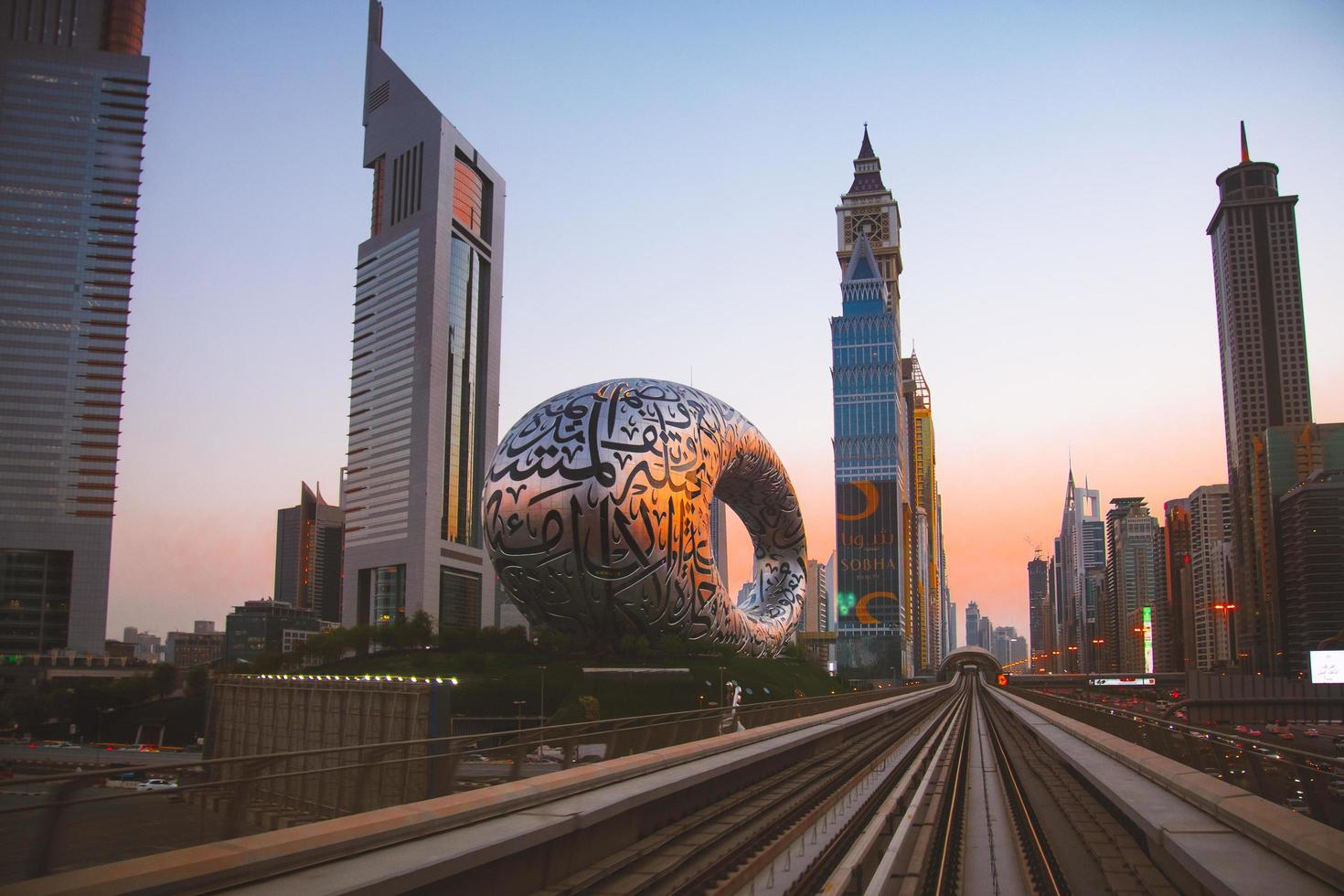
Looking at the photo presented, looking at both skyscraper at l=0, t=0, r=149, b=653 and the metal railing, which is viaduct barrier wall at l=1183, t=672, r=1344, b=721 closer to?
the metal railing

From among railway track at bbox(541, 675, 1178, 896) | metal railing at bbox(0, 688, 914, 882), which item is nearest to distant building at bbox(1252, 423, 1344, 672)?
railway track at bbox(541, 675, 1178, 896)

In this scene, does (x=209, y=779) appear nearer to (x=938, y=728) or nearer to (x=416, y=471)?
(x=938, y=728)

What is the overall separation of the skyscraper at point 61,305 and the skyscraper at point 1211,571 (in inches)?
5923

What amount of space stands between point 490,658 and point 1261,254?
617 ft

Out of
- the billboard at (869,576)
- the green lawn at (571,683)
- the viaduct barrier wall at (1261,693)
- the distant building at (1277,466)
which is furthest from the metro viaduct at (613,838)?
the distant building at (1277,466)

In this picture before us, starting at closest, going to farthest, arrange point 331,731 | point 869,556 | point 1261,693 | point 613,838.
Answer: point 613,838 < point 331,731 < point 1261,693 < point 869,556

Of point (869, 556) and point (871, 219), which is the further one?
point (871, 219)

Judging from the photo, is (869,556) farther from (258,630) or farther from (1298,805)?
(1298,805)

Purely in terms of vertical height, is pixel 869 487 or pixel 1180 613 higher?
pixel 869 487

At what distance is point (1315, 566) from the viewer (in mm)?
126250

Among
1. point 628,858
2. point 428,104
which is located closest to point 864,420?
point 428,104

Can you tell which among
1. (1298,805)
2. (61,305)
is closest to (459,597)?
(61,305)

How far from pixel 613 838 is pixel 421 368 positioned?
4718 inches

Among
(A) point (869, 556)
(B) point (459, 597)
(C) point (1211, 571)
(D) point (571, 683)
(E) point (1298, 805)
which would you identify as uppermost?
(A) point (869, 556)
